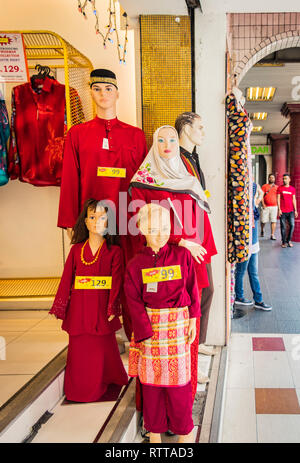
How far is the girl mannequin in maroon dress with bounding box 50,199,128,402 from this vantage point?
228 centimetres

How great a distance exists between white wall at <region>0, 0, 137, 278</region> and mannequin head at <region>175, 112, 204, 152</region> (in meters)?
1.61

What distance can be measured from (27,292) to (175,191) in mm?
2200

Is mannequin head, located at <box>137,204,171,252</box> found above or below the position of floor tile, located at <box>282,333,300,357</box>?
above

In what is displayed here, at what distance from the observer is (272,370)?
10.2 feet

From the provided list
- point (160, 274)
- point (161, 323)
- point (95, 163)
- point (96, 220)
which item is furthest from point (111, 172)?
point (161, 323)

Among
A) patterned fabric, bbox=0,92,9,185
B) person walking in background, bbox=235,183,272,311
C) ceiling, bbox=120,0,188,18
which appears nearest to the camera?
ceiling, bbox=120,0,188,18

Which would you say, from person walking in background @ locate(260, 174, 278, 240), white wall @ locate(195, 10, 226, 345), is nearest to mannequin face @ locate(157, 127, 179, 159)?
white wall @ locate(195, 10, 226, 345)

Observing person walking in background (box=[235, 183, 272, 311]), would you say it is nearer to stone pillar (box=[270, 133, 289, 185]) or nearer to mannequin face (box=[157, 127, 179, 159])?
mannequin face (box=[157, 127, 179, 159])

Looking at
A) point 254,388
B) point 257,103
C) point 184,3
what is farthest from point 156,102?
point 257,103

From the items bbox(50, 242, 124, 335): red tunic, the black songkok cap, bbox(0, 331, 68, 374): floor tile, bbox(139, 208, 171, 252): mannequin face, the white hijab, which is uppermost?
the black songkok cap

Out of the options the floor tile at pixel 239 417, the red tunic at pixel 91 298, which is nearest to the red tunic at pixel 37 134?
the red tunic at pixel 91 298

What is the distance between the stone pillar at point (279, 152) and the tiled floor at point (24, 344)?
15.3 meters

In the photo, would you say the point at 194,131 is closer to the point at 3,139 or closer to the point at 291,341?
the point at 3,139
